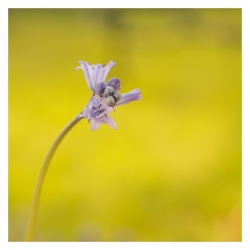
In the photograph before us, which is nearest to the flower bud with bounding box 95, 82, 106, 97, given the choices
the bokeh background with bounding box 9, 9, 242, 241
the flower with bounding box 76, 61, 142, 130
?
the flower with bounding box 76, 61, 142, 130

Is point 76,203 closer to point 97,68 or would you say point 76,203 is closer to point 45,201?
point 45,201

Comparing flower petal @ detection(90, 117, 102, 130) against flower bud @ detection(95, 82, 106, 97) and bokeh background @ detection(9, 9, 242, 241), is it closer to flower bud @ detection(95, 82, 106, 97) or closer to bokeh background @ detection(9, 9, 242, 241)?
flower bud @ detection(95, 82, 106, 97)

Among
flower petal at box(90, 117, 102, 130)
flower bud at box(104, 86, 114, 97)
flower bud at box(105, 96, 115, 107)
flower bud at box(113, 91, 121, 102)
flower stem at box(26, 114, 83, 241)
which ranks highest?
flower bud at box(104, 86, 114, 97)

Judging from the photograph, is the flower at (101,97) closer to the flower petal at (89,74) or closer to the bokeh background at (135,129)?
the flower petal at (89,74)

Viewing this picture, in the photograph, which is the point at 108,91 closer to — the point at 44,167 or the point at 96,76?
the point at 96,76
